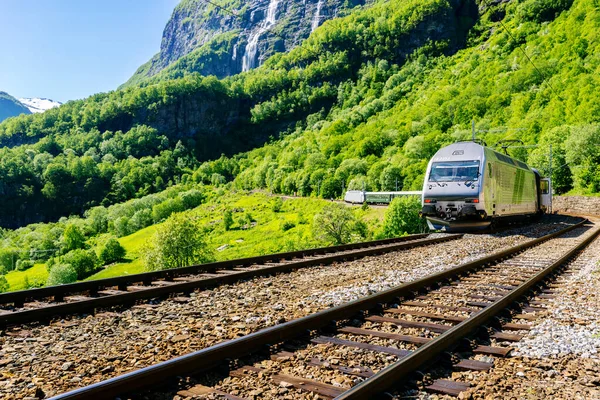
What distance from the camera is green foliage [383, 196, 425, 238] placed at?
47562 mm

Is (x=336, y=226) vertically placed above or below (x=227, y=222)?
above

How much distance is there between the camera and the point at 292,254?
12812mm

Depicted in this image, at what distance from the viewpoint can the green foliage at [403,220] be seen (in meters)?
47.6

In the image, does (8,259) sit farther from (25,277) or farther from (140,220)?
(140,220)

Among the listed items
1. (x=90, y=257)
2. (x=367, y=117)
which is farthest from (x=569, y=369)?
(x=367, y=117)

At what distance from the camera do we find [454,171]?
20.2 m

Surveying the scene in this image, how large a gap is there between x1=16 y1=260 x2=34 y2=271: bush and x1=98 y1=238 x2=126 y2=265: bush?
3430 cm

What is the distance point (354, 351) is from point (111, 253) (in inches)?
4340

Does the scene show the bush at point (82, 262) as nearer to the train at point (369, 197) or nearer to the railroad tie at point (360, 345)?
the train at point (369, 197)

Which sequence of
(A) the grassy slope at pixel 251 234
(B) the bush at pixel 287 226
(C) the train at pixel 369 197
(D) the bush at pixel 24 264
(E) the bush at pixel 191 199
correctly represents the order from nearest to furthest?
(A) the grassy slope at pixel 251 234 < (C) the train at pixel 369 197 < (B) the bush at pixel 287 226 < (D) the bush at pixel 24 264 < (E) the bush at pixel 191 199

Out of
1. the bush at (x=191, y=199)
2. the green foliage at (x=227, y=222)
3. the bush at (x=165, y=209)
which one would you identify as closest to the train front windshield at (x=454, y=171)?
the green foliage at (x=227, y=222)

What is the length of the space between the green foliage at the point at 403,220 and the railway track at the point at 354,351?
40.2m

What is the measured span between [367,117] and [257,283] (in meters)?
197

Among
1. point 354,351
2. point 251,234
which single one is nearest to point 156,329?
point 354,351
